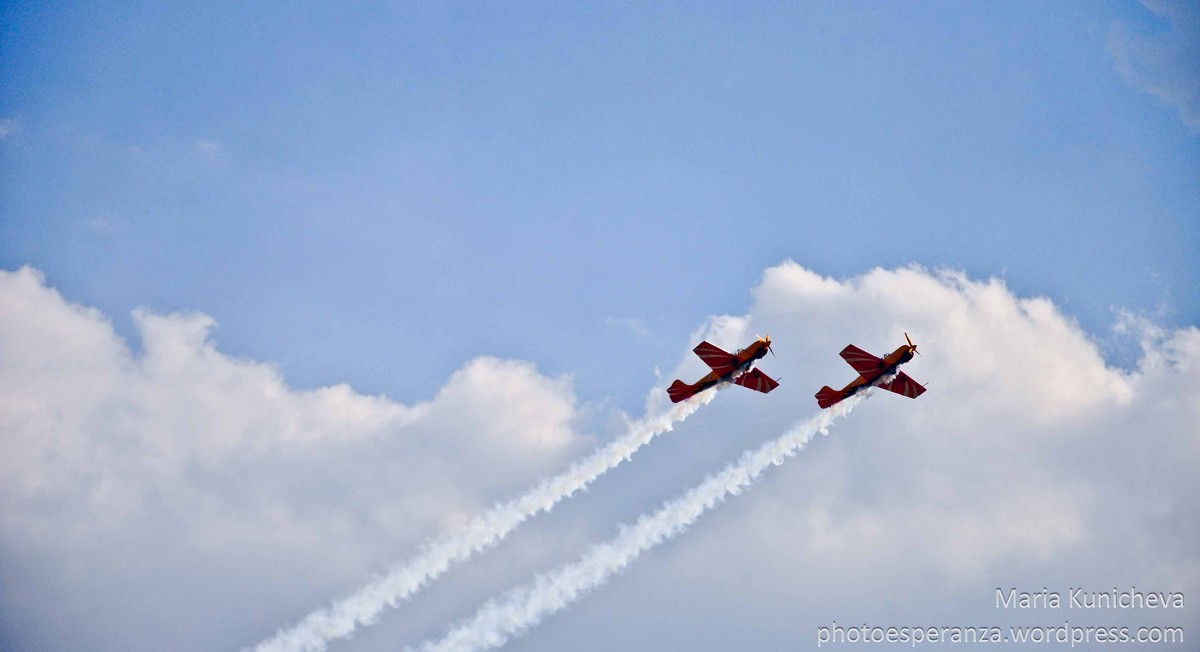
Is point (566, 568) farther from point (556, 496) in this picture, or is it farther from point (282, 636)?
point (282, 636)

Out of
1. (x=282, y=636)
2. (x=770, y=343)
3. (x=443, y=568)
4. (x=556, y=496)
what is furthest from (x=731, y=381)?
(x=282, y=636)

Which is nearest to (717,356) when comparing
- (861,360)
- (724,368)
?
(724,368)

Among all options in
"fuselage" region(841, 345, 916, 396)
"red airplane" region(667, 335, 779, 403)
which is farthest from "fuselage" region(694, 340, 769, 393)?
"fuselage" region(841, 345, 916, 396)

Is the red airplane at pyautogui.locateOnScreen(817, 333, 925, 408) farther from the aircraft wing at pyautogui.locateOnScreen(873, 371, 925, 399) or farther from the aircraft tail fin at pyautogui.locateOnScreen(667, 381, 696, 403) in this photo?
the aircraft tail fin at pyautogui.locateOnScreen(667, 381, 696, 403)

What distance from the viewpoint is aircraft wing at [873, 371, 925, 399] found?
158m

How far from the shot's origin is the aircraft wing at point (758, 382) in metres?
158

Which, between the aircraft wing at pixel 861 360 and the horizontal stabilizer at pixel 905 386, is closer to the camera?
the aircraft wing at pixel 861 360

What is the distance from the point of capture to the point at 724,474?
531ft

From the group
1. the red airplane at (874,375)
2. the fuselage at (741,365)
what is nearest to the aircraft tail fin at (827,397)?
the red airplane at (874,375)

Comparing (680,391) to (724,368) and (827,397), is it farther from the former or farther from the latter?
(827,397)

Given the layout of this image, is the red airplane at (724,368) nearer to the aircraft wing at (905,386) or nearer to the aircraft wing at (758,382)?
the aircraft wing at (758,382)

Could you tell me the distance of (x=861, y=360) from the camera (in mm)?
157000

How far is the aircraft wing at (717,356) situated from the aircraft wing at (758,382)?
2091mm

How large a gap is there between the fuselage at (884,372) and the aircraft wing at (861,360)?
0.30 meters
